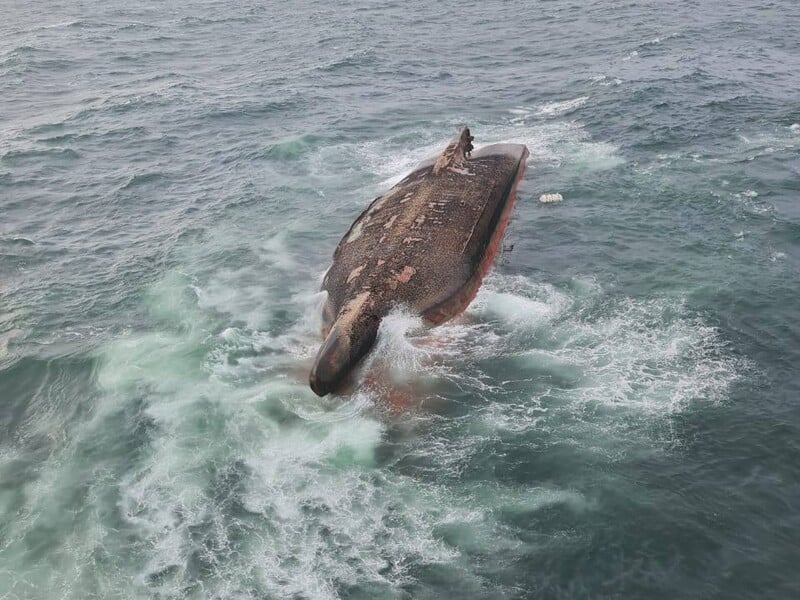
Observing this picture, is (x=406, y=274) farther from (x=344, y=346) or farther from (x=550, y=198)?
(x=550, y=198)

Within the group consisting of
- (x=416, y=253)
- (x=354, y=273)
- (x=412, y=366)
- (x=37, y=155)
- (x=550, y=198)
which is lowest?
(x=412, y=366)

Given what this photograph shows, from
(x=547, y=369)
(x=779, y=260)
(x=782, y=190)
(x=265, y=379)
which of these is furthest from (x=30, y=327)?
(x=782, y=190)

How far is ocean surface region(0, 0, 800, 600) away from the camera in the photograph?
1656 cm

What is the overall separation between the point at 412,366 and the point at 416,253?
5.61 meters

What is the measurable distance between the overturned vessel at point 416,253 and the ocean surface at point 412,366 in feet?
2.70

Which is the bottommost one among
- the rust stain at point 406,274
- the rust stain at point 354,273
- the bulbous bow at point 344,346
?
the bulbous bow at point 344,346

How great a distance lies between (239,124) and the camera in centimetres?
4903

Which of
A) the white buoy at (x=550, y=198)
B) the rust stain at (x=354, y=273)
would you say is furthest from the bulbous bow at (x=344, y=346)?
the white buoy at (x=550, y=198)

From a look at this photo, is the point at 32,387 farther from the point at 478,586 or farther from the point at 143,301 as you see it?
the point at 478,586

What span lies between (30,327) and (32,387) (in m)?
4.31

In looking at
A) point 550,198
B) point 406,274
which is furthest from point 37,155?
point 550,198

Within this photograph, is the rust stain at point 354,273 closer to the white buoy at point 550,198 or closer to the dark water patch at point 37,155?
the white buoy at point 550,198

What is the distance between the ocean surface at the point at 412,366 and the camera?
16.6 m

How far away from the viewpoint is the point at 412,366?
22297mm
